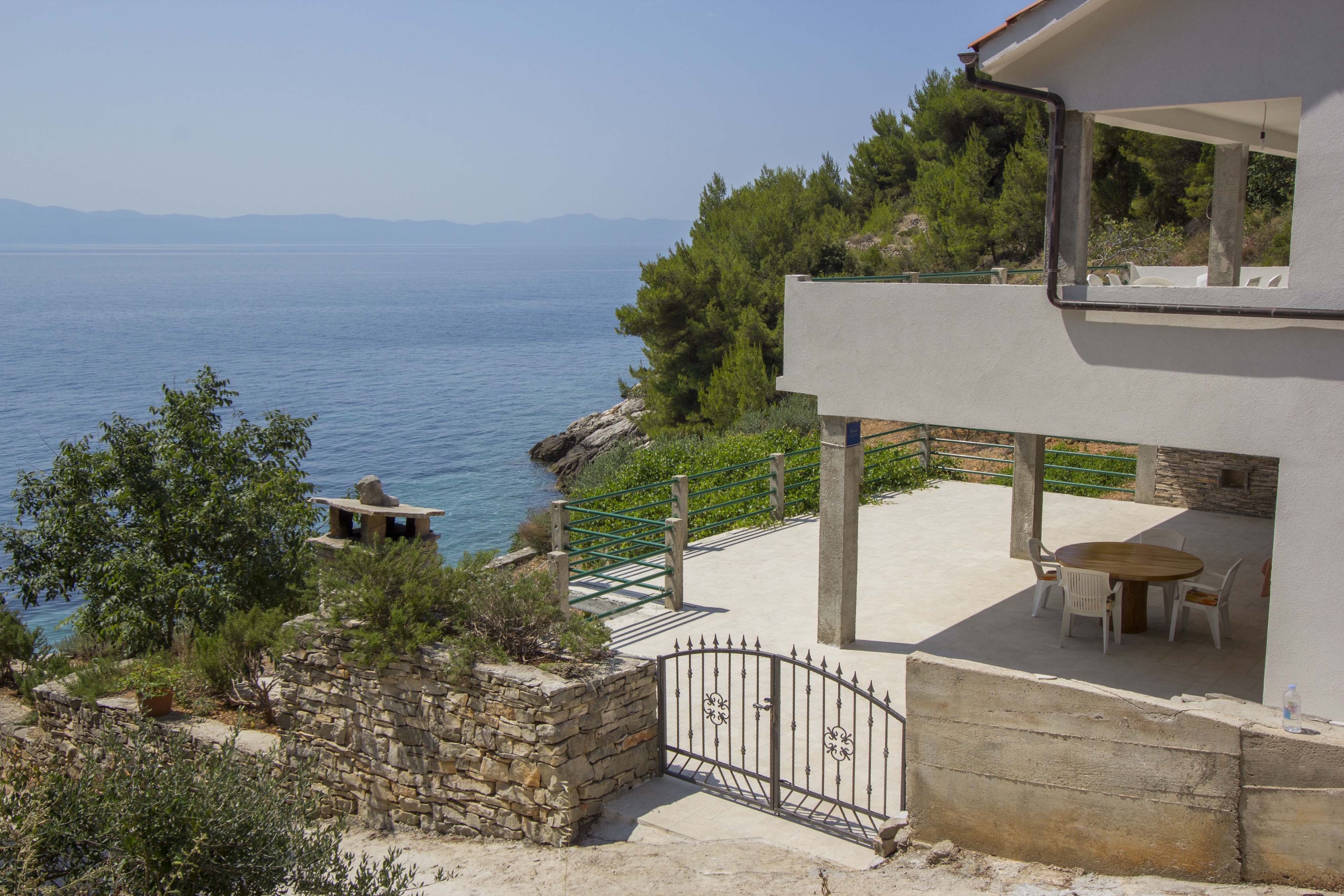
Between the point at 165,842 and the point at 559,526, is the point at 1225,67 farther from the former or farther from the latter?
the point at 165,842

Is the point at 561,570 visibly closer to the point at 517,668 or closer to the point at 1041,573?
the point at 517,668

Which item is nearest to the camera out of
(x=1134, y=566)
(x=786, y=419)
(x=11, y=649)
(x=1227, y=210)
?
(x=1134, y=566)

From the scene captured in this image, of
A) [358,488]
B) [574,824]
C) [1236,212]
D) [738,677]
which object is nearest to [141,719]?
[358,488]

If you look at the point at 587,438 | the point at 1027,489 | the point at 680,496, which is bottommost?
the point at 587,438

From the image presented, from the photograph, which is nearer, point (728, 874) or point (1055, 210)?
point (728, 874)

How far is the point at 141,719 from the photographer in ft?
27.1

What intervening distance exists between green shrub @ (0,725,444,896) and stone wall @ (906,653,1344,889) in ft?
10.8

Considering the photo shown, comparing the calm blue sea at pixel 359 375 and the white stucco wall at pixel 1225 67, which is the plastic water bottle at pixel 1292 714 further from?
the calm blue sea at pixel 359 375

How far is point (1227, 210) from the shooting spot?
36.4 feet

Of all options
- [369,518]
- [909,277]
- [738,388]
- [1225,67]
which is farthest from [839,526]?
[738,388]

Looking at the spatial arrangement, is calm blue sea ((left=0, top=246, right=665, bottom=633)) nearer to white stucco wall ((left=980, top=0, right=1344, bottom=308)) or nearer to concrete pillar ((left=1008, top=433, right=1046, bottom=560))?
concrete pillar ((left=1008, top=433, right=1046, bottom=560))

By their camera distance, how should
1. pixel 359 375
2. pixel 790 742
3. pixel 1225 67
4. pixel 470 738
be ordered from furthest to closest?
pixel 359 375, pixel 790 742, pixel 470 738, pixel 1225 67

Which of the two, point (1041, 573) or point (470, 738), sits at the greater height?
point (1041, 573)

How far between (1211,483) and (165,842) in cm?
1415
